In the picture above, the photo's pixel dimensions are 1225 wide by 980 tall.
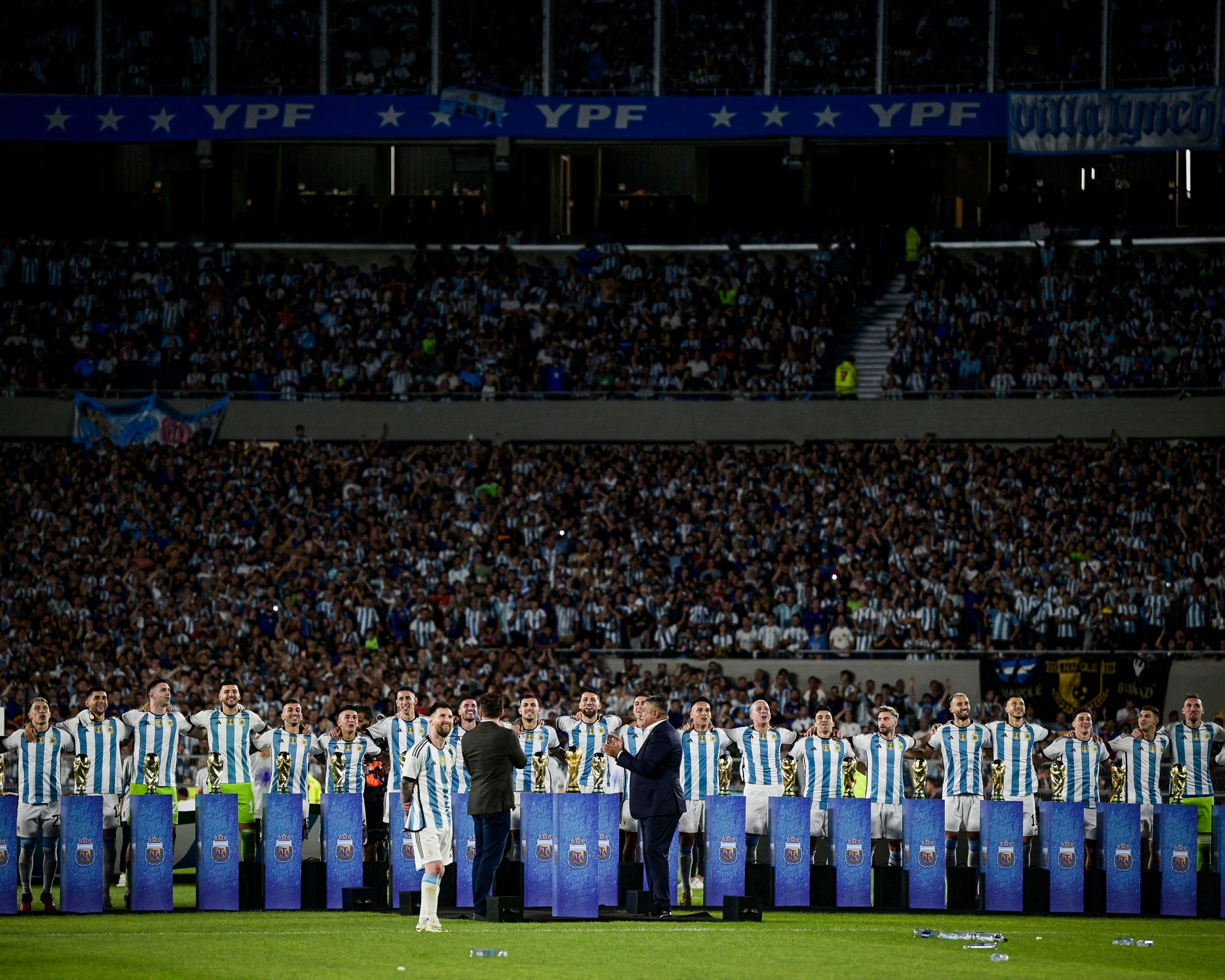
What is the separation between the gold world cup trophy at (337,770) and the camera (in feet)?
56.5

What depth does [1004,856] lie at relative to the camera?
Answer: 54.2 feet

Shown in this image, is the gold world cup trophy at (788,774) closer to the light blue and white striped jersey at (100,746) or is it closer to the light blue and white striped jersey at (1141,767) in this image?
the light blue and white striped jersey at (1141,767)

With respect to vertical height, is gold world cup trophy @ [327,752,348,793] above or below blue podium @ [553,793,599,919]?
above

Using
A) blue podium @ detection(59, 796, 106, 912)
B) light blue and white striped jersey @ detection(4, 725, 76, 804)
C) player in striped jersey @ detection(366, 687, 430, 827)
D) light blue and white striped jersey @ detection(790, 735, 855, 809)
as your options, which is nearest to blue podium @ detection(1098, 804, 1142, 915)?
light blue and white striped jersey @ detection(790, 735, 855, 809)

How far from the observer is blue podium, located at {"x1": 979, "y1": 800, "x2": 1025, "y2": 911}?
54.3 ft

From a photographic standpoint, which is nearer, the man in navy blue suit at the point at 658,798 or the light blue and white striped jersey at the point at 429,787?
the light blue and white striped jersey at the point at 429,787

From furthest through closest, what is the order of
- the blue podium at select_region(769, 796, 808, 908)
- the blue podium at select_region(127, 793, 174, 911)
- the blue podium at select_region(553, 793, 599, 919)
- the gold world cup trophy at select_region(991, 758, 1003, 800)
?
the gold world cup trophy at select_region(991, 758, 1003, 800), the blue podium at select_region(769, 796, 808, 908), the blue podium at select_region(127, 793, 174, 911), the blue podium at select_region(553, 793, 599, 919)

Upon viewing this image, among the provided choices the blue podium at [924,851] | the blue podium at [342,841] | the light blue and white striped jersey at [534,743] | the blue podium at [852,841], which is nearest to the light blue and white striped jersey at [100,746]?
the blue podium at [342,841]

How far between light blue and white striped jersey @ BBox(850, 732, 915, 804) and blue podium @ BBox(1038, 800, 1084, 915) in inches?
83.1

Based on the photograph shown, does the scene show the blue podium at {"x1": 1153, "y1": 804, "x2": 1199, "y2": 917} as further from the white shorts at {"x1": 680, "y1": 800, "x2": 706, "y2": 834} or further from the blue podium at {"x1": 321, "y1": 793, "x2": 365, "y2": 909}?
the blue podium at {"x1": 321, "y1": 793, "x2": 365, "y2": 909}

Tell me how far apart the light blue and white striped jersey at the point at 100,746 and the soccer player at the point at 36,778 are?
51 centimetres

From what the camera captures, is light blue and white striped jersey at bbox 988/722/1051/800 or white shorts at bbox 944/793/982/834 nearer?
white shorts at bbox 944/793/982/834

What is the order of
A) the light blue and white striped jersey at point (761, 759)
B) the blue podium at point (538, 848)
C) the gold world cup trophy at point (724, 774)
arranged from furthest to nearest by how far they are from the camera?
the light blue and white striped jersey at point (761, 759) < the gold world cup trophy at point (724, 774) < the blue podium at point (538, 848)

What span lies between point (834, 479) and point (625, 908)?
16.7 m
